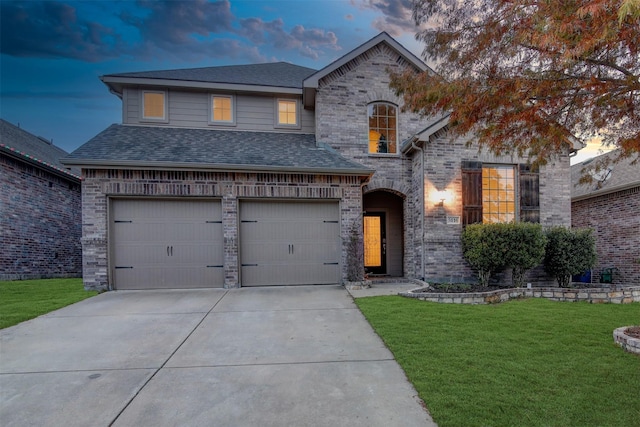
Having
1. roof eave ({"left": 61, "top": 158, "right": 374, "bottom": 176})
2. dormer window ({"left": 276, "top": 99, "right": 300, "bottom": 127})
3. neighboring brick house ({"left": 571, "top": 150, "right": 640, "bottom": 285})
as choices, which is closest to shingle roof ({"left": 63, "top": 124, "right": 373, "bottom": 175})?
roof eave ({"left": 61, "top": 158, "right": 374, "bottom": 176})

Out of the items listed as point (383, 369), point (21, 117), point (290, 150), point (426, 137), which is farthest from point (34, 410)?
point (21, 117)

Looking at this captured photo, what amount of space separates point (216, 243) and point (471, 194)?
736 centimetres

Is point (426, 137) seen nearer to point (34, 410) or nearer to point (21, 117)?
point (34, 410)

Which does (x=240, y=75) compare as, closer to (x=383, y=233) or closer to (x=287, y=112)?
(x=287, y=112)

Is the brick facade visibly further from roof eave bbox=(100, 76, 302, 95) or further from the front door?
roof eave bbox=(100, 76, 302, 95)

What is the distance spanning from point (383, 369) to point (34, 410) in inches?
130

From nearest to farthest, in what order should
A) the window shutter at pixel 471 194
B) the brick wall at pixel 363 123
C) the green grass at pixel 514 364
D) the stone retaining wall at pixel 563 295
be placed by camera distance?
the green grass at pixel 514 364 < the stone retaining wall at pixel 563 295 < the window shutter at pixel 471 194 < the brick wall at pixel 363 123

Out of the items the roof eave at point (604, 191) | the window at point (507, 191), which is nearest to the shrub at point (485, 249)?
the window at point (507, 191)

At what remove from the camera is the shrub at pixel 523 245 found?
8422 mm

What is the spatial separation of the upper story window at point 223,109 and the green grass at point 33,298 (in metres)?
6.18

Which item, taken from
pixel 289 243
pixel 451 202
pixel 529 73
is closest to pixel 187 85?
pixel 289 243

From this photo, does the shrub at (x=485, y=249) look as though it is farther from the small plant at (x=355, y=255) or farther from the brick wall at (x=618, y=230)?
the brick wall at (x=618, y=230)

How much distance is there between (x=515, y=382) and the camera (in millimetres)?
3217

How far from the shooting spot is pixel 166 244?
8.42 m
